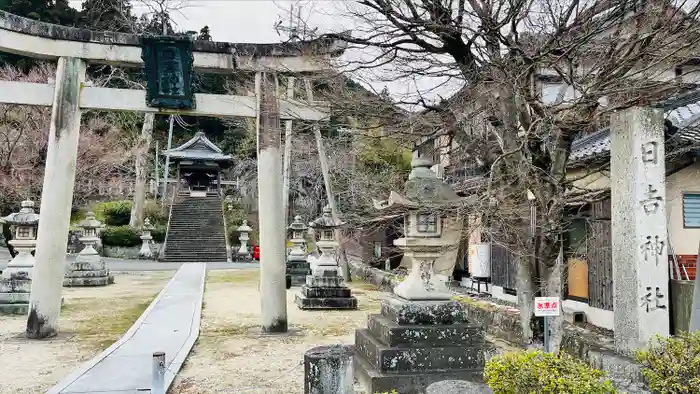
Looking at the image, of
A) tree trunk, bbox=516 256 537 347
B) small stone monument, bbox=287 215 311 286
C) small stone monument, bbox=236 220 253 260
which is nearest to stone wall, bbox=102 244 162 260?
small stone monument, bbox=236 220 253 260

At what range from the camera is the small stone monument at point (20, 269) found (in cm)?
1181

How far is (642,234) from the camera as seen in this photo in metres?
5.29

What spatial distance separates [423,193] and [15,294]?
10.6 metres

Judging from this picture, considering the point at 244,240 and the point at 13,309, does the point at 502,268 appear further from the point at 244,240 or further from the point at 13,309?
the point at 244,240

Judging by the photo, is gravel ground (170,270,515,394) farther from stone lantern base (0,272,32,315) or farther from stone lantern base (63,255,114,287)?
stone lantern base (63,255,114,287)

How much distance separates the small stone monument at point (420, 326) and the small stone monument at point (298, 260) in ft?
37.1

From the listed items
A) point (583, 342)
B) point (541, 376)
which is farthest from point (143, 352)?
point (583, 342)

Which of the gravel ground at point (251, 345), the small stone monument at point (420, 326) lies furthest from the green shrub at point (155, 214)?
the small stone monument at point (420, 326)

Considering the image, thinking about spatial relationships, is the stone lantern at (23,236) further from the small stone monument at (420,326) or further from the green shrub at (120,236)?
the green shrub at (120,236)

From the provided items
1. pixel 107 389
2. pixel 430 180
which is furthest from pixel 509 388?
pixel 107 389

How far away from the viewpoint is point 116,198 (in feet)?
119

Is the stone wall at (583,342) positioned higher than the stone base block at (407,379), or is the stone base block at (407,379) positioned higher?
the stone wall at (583,342)

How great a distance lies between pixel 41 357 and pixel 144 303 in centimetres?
582

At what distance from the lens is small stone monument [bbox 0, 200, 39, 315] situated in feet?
38.8
